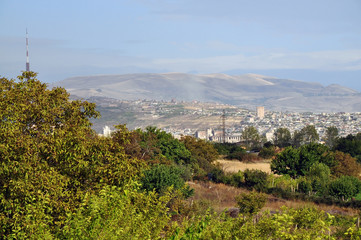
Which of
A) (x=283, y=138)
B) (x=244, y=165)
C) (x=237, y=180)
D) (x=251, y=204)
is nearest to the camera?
(x=251, y=204)

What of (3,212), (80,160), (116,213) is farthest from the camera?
(80,160)

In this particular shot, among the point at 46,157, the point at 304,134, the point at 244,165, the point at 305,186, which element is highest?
the point at 46,157

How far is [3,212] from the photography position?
1164 centimetres

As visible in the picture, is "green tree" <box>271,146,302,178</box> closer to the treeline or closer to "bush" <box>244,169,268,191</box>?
"bush" <box>244,169,268,191</box>

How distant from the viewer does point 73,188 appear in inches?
512

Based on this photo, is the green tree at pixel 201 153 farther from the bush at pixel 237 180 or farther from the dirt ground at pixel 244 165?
the bush at pixel 237 180

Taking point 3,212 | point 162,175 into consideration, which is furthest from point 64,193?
point 162,175

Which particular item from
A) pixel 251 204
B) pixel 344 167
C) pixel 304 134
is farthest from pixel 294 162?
pixel 304 134

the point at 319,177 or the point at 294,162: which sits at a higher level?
the point at 294,162

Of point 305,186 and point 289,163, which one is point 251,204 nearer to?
point 305,186

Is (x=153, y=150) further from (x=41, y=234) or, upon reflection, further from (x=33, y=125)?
(x=41, y=234)

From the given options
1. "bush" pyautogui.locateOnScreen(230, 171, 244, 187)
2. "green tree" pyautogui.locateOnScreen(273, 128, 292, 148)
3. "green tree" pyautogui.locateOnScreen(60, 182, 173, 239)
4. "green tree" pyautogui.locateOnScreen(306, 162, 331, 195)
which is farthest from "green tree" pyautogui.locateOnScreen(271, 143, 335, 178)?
"green tree" pyautogui.locateOnScreen(273, 128, 292, 148)

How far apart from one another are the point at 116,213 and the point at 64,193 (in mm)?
3377

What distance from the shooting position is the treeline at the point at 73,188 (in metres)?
9.25
